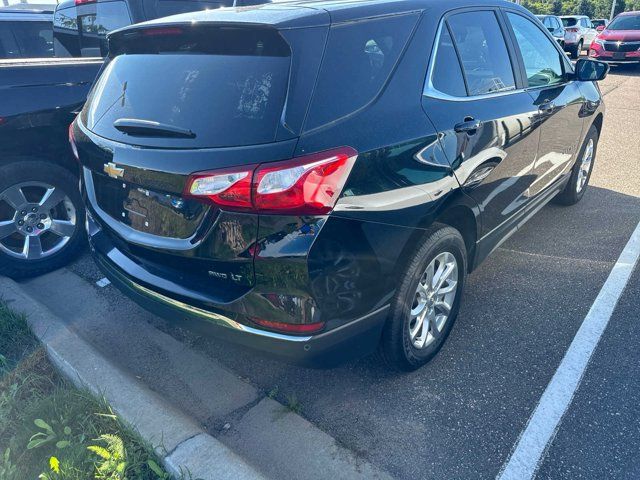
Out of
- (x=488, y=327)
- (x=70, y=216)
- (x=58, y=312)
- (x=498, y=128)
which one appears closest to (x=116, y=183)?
(x=58, y=312)

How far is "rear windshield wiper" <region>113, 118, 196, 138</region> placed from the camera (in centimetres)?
219

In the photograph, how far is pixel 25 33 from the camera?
6.41 metres

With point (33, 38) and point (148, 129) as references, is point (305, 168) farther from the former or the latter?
point (33, 38)

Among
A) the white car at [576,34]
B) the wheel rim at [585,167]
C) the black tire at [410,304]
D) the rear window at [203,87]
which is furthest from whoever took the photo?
the white car at [576,34]

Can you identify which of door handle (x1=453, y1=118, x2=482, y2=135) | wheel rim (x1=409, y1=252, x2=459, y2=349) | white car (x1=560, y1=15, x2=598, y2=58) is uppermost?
door handle (x1=453, y1=118, x2=482, y2=135)

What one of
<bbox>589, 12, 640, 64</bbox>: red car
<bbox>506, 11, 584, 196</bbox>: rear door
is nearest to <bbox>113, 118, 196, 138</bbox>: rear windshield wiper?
<bbox>506, 11, 584, 196</bbox>: rear door

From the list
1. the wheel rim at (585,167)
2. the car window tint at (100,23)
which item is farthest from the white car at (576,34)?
the car window tint at (100,23)

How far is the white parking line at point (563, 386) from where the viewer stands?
7.48 ft

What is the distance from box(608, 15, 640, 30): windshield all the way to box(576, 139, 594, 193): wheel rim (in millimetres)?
13583

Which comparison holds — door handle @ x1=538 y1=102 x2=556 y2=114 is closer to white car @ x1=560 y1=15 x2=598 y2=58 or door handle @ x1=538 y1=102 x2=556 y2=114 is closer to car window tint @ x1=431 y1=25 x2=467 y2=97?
car window tint @ x1=431 y1=25 x2=467 y2=97

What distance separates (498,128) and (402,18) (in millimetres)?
881

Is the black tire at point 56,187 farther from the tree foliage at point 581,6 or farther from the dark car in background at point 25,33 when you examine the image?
the tree foliage at point 581,6

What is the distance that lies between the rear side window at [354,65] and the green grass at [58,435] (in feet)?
5.03

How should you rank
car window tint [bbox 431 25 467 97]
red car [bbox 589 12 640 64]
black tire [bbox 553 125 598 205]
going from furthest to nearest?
red car [bbox 589 12 640 64] < black tire [bbox 553 125 598 205] < car window tint [bbox 431 25 467 97]
